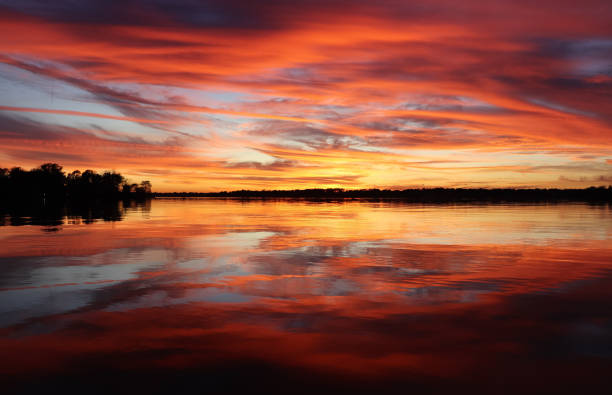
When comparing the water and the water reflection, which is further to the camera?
the water reflection

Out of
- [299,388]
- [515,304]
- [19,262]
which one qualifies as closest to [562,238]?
[515,304]

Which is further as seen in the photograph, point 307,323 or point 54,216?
point 54,216

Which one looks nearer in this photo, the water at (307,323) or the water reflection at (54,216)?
the water at (307,323)

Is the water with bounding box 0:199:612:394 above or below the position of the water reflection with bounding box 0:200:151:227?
below

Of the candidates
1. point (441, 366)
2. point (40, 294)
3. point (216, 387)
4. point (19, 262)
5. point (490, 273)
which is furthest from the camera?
point (19, 262)

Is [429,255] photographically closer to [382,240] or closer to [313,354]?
[382,240]

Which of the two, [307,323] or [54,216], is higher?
[54,216]

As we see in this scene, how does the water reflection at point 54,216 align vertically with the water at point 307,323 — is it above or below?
above

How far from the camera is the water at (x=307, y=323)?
22.5 feet

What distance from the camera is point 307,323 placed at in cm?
938

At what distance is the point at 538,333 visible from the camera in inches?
345

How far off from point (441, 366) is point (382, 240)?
1754cm

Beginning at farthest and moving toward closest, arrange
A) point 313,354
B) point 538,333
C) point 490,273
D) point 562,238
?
point 562,238 < point 490,273 < point 538,333 < point 313,354

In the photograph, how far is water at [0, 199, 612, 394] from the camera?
6.84m
